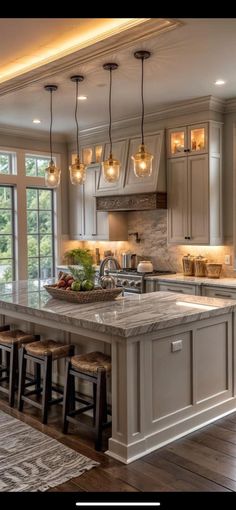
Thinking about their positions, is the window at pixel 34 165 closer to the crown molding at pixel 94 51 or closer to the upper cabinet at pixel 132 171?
the upper cabinet at pixel 132 171

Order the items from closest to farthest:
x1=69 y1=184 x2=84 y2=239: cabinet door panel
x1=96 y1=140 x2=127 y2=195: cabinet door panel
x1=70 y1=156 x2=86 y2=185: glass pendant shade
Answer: x1=70 y1=156 x2=86 y2=185: glass pendant shade < x1=96 y1=140 x2=127 y2=195: cabinet door panel < x1=69 y1=184 x2=84 y2=239: cabinet door panel

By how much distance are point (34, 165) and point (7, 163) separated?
47cm

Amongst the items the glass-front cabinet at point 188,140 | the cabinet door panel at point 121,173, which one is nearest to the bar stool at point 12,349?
the cabinet door panel at point 121,173

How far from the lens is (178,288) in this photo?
18.2 ft

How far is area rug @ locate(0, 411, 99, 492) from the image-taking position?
9.14 feet

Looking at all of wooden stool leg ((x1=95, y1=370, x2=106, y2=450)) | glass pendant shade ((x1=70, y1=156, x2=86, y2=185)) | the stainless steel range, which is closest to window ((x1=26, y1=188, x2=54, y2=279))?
the stainless steel range

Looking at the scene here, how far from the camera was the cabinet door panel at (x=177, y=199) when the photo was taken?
586 centimetres

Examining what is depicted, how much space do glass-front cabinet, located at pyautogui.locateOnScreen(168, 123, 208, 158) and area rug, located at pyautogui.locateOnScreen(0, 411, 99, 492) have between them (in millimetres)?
3737

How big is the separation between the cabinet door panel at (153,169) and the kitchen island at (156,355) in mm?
2264

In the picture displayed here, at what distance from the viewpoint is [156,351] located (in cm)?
324

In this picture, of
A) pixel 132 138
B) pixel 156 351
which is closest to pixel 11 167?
pixel 132 138

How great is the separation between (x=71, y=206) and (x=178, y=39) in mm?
4371

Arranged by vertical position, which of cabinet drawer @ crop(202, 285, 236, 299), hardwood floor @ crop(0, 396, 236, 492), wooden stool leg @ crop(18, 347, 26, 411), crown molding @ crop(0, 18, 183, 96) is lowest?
hardwood floor @ crop(0, 396, 236, 492)

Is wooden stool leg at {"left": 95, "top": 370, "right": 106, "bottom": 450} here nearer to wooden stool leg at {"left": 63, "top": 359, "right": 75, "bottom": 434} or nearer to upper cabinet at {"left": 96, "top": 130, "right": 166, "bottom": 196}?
wooden stool leg at {"left": 63, "top": 359, "right": 75, "bottom": 434}
